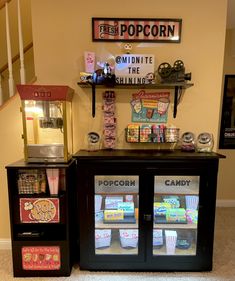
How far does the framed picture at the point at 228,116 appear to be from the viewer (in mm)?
3099

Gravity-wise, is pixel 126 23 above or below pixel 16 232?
above

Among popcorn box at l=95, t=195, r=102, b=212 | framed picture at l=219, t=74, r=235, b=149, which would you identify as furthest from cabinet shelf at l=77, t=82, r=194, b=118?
framed picture at l=219, t=74, r=235, b=149

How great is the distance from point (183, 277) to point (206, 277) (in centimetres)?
19

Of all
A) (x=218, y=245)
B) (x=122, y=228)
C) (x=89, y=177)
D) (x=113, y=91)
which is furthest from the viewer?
(x=218, y=245)

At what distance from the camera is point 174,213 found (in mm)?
1947

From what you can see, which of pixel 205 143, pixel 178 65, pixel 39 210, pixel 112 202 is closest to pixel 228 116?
pixel 205 143

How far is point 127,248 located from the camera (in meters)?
1.97

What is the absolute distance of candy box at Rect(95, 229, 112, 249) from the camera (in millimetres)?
1959

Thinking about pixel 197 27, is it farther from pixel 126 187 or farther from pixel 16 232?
pixel 16 232

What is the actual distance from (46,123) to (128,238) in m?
1.25

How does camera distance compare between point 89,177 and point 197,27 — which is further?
point 197,27

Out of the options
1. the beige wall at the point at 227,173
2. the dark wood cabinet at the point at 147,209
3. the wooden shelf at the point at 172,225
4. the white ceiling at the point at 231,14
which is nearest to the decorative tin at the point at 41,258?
the dark wood cabinet at the point at 147,209

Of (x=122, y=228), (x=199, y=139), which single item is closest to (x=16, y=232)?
(x=122, y=228)

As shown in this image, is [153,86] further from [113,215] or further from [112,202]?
[113,215]
